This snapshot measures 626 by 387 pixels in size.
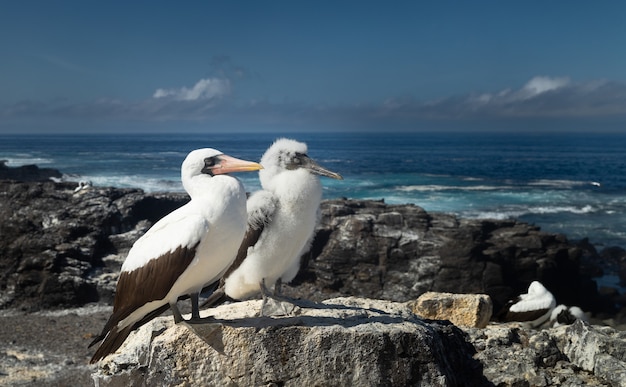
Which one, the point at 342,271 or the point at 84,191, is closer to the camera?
the point at 342,271

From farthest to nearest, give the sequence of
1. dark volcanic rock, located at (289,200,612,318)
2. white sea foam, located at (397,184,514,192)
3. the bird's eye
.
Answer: white sea foam, located at (397,184,514,192) < dark volcanic rock, located at (289,200,612,318) < the bird's eye

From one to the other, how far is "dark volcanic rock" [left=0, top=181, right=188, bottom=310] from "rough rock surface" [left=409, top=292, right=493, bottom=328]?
10955mm

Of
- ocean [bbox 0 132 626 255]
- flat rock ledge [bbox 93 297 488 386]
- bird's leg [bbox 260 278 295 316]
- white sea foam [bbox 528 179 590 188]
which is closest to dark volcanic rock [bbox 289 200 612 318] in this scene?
ocean [bbox 0 132 626 255]

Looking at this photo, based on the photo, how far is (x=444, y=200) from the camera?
128ft

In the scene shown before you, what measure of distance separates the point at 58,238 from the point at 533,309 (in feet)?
42.1

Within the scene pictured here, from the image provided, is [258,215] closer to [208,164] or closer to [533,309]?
[208,164]

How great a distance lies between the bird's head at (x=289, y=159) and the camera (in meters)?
5.11

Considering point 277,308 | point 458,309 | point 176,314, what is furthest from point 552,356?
point 176,314

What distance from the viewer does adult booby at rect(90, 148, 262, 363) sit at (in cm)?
407

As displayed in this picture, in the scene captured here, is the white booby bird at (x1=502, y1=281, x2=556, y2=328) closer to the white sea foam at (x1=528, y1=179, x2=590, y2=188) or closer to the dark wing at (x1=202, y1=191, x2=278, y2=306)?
the dark wing at (x1=202, y1=191, x2=278, y2=306)

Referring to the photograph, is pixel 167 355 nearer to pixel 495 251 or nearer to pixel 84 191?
pixel 495 251

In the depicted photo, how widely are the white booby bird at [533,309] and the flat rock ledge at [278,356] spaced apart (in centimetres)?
521

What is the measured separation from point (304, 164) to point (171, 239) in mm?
1504

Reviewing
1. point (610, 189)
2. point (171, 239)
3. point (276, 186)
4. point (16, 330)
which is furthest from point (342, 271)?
point (610, 189)
